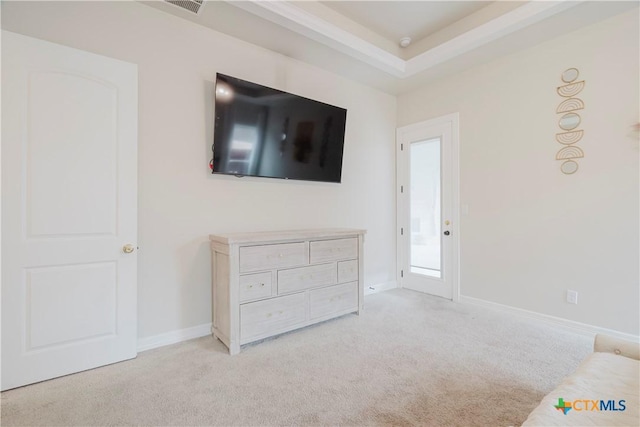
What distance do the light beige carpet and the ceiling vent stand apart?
9.25ft

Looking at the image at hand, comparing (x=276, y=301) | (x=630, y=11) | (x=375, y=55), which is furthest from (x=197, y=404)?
(x=630, y=11)

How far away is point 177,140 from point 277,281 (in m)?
1.53

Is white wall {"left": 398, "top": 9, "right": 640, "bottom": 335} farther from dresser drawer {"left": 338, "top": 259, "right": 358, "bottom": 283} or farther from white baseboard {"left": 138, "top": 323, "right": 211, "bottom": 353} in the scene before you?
white baseboard {"left": 138, "top": 323, "right": 211, "bottom": 353}

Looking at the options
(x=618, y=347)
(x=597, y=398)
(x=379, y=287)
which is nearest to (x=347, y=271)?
(x=379, y=287)

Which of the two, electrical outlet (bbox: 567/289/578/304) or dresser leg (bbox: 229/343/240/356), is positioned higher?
electrical outlet (bbox: 567/289/578/304)

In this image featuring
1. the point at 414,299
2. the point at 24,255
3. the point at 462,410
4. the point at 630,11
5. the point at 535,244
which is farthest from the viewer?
the point at 414,299

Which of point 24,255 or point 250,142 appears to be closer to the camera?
point 24,255

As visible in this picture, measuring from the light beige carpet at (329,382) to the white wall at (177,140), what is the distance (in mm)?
547

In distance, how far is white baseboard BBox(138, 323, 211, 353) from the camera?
240cm

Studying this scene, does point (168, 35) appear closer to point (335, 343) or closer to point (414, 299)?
point (335, 343)

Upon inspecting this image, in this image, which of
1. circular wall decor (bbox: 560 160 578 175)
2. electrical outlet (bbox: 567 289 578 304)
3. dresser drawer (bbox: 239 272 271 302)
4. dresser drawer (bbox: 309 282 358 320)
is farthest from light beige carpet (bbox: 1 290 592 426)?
circular wall decor (bbox: 560 160 578 175)

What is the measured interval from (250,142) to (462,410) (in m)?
2.60

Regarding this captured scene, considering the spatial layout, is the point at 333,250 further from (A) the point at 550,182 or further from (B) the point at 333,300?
(A) the point at 550,182

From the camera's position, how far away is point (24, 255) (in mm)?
1898
